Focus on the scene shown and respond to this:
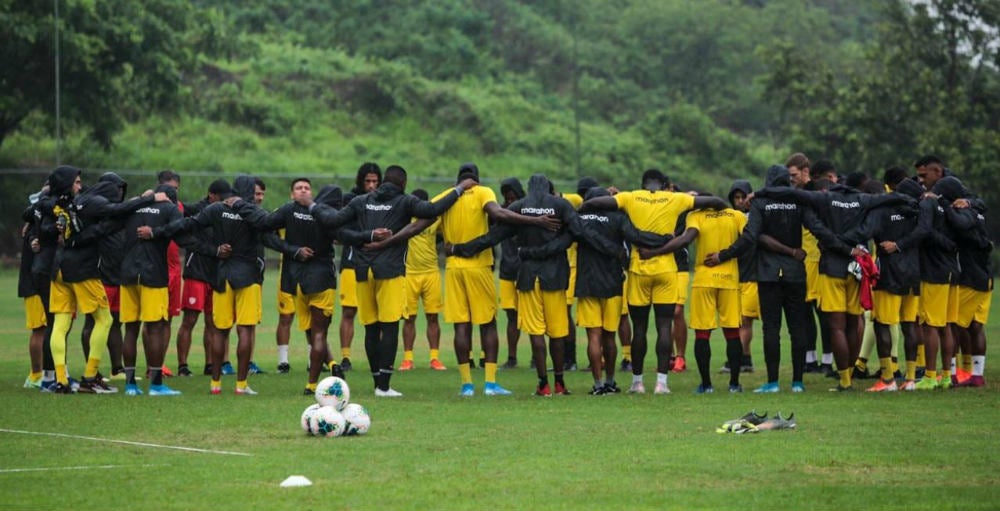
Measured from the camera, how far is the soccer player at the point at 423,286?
20484 millimetres

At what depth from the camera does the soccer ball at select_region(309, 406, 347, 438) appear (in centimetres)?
1326

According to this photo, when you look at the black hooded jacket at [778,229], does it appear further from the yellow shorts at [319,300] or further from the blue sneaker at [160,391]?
the blue sneaker at [160,391]

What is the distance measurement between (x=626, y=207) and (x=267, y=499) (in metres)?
7.46

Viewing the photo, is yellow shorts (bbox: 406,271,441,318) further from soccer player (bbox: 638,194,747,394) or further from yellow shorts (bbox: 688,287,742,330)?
yellow shorts (bbox: 688,287,742,330)

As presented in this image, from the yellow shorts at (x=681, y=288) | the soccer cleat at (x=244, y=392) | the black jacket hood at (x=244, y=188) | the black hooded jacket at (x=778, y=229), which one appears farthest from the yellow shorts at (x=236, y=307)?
the black hooded jacket at (x=778, y=229)

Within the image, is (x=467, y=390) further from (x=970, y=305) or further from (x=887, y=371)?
(x=970, y=305)

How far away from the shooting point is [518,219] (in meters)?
16.4

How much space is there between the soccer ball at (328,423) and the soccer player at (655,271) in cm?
440

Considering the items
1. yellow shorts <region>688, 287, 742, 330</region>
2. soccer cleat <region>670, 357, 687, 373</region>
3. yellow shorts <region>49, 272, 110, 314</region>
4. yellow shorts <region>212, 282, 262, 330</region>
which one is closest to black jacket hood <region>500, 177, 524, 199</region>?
yellow shorts <region>688, 287, 742, 330</region>

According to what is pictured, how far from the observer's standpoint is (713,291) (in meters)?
16.9

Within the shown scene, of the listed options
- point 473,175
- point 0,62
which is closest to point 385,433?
point 473,175

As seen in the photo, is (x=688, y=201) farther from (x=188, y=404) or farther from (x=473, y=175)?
(x=188, y=404)

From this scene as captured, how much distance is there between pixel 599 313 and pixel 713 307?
1.22 m

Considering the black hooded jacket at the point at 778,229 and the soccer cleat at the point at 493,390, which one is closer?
the black hooded jacket at the point at 778,229
